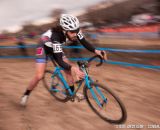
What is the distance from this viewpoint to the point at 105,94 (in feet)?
15.3

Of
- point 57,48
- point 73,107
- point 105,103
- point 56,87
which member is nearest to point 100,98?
point 105,103

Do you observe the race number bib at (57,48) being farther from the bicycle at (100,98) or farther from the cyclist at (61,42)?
the bicycle at (100,98)

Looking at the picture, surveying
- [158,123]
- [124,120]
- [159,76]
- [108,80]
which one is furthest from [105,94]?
[159,76]

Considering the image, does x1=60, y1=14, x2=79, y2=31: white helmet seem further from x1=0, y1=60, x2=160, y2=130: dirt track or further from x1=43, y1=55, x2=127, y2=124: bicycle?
x1=0, y1=60, x2=160, y2=130: dirt track

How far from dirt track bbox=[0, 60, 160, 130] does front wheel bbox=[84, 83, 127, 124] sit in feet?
0.49

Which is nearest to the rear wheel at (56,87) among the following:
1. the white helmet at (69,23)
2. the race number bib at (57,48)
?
the race number bib at (57,48)

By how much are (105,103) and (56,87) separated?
5.25ft

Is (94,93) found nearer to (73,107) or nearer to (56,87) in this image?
(73,107)

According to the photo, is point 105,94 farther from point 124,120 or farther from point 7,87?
point 7,87

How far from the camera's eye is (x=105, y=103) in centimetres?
480

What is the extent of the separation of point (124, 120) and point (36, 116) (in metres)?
1.87

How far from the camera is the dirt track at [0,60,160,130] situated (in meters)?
4.89

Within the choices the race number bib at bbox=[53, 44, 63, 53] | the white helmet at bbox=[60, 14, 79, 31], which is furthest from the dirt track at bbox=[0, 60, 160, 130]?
the white helmet at bbox=[60, 14, 79, 31]

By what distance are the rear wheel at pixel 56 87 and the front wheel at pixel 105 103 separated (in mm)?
825
